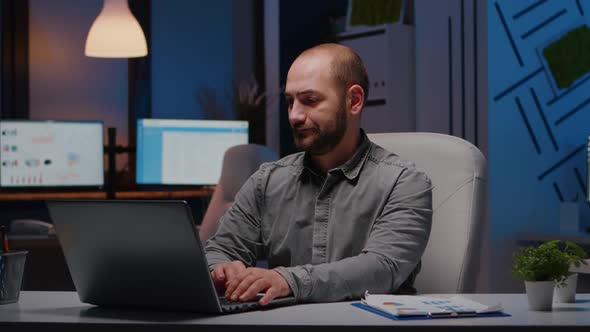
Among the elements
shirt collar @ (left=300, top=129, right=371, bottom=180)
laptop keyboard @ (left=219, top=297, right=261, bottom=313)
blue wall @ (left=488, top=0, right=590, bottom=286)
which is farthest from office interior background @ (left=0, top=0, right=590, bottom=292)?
laptop keyboard @ (left=219, top=297, right=261, bottom=313)

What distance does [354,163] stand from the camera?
79.5 inches

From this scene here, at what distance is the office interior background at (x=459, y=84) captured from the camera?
4715 millimetres

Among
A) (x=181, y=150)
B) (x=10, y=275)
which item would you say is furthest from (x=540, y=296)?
(x=181, y=150)

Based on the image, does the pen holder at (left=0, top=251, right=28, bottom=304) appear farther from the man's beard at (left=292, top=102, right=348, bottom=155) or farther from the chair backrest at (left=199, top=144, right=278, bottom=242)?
the chair backrest at (left=199, top=144, right=278, bottom=242)

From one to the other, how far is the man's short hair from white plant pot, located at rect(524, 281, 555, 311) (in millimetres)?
748

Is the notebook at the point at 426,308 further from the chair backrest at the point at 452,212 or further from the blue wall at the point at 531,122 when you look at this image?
the blue wall at the point at 531,122

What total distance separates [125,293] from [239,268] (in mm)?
292

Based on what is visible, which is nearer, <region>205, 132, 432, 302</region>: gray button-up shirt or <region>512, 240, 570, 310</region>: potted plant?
<region>512, 240, 570, 310</region>: potted plant

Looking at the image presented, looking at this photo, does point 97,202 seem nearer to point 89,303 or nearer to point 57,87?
point 89,303

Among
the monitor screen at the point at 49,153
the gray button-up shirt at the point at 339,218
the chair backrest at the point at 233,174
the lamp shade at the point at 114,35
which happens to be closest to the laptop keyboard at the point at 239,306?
the gray button-up shirt at the point at 339,218

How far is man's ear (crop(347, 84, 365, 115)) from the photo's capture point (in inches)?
81.0

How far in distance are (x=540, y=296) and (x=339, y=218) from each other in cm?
61

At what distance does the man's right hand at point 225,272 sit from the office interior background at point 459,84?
2763 millimetres

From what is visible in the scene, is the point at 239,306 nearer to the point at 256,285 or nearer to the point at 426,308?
the point at 256,285
